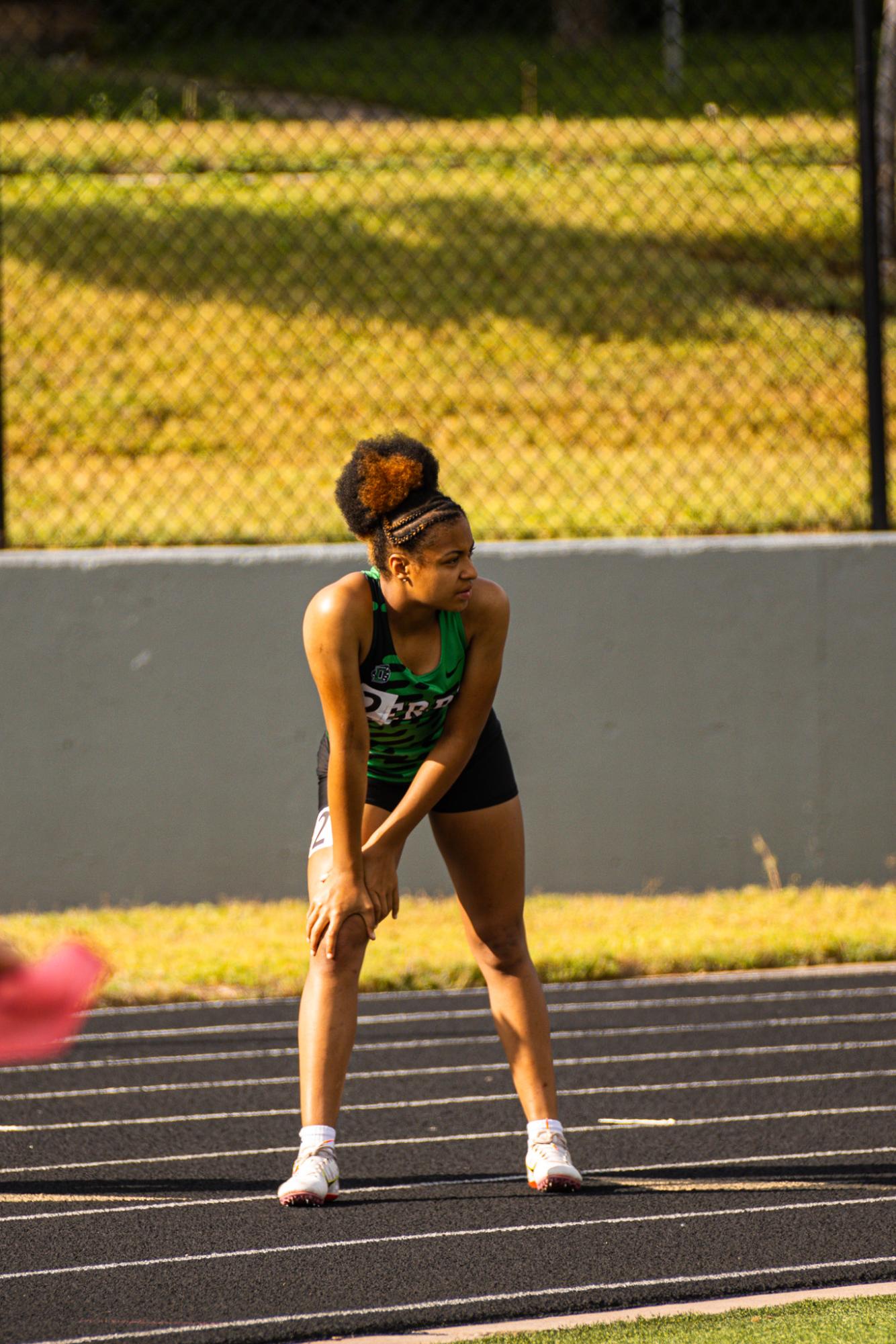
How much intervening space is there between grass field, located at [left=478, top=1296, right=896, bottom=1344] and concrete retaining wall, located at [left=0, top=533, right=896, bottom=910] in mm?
3815

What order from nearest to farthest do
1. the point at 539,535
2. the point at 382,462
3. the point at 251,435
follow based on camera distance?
the point at 382,462, the point at 539,535, the point at 251,435

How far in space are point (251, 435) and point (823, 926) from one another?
5149mm

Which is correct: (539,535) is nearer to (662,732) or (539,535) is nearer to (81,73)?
(662,732)

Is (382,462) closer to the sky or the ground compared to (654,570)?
closer to the sky

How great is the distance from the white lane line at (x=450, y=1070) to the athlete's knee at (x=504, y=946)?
43.9 inches

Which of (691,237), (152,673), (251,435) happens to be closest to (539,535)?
(152,673)

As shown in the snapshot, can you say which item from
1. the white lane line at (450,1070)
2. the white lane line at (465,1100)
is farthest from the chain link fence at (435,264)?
the white lane line at (465,1100)

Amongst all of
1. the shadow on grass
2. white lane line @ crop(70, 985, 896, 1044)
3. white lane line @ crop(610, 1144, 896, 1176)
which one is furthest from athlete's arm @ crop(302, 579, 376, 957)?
the shadow on grass

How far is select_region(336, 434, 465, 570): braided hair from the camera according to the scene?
3965 mm

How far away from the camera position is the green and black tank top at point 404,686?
4.02 metres

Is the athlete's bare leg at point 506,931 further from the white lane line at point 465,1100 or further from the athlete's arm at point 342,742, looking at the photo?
the white lane line at point 465,1100

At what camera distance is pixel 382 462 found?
4.02 metres

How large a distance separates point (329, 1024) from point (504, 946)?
1.59 ft

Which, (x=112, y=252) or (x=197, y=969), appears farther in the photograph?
(x=112, y=252)
